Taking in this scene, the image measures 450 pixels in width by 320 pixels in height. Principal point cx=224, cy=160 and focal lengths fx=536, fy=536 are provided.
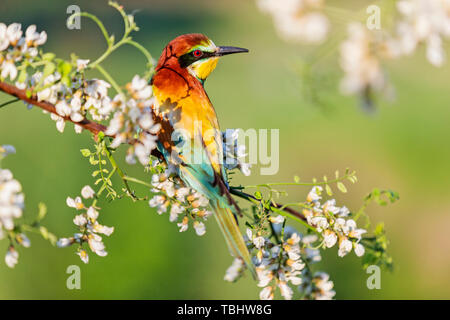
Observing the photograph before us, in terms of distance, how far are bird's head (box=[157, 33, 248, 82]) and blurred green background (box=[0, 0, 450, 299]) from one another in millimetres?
284

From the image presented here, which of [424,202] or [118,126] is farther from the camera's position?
[424,202]

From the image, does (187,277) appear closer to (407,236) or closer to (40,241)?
(40,241)

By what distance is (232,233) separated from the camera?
4.69ft

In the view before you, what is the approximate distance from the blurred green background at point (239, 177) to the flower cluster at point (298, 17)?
17 centimetres

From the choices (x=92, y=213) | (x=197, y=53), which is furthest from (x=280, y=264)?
(x=197, y=53)

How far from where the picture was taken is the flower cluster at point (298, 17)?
926mm

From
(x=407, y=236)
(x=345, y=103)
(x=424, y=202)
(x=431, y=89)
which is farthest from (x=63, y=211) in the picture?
(x=431, y=89)

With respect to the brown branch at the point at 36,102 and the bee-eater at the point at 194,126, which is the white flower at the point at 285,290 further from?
the brown branch at the point at 36,102

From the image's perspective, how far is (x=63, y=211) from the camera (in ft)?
11.0

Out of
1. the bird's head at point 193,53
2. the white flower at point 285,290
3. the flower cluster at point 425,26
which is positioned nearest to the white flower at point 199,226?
A: the white flower at point 285,290

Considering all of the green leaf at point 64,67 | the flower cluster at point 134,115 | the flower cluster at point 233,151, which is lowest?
the flower cluster at point 134,115

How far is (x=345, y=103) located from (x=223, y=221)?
523 cm

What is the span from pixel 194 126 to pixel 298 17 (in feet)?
2.46

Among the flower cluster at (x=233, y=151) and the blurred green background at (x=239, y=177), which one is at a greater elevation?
the blurred green background at (x=239, y=177)
